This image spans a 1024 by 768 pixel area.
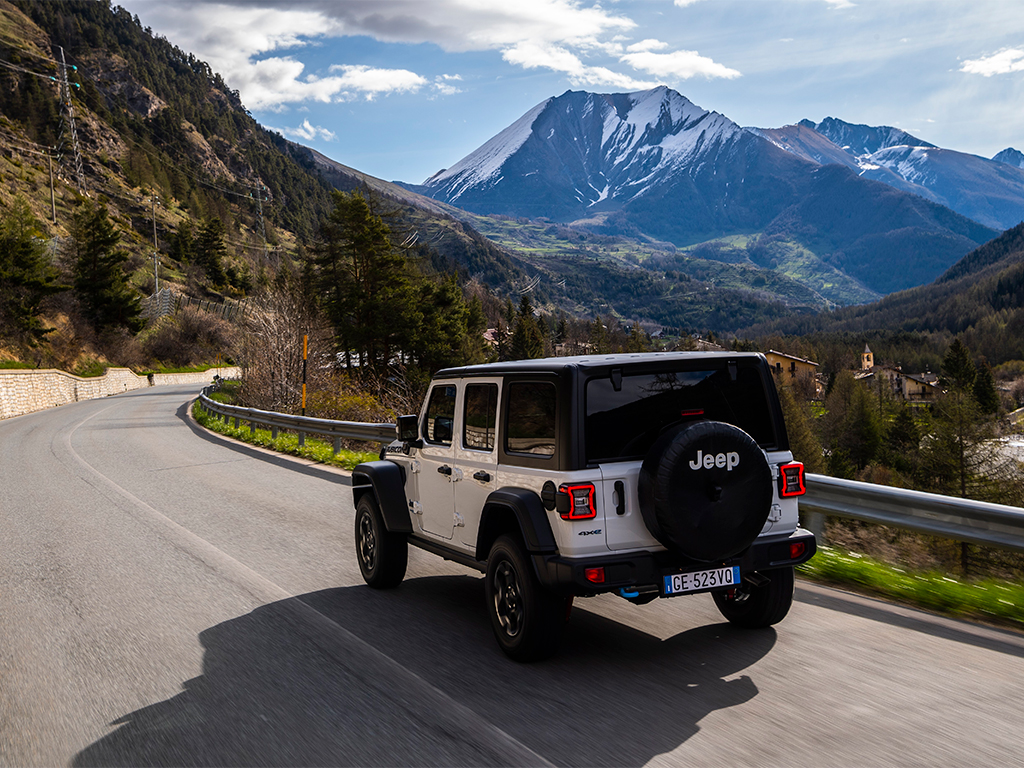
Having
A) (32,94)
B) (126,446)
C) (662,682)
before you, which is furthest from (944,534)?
(32,94)

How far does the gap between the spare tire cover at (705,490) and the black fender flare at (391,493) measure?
2.54m

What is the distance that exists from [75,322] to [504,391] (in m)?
63.2

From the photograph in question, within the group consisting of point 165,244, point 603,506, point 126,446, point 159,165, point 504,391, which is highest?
point 159,165

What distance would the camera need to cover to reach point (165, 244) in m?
110

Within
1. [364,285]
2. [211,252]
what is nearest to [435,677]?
[364,285]

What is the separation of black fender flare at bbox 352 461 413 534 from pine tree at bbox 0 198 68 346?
47433mm

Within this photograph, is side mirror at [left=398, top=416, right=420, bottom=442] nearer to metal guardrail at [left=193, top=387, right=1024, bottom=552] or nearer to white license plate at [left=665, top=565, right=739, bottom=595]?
white license plate at [left=665, top=565, right=739, bottom=595]

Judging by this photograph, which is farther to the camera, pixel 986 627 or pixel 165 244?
pixel 165 244

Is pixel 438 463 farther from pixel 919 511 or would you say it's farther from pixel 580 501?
pixel 919 511

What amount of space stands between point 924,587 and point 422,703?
4047 millimetres

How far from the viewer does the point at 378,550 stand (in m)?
6.39

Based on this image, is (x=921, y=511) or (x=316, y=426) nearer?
(x=921, y=511)

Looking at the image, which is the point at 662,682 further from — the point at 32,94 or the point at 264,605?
the point at 32,94

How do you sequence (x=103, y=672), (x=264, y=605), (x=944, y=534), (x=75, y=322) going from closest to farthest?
(x=103, y=672), (x=944, y=534), (x=264, y=605), (x=75, y=322)
